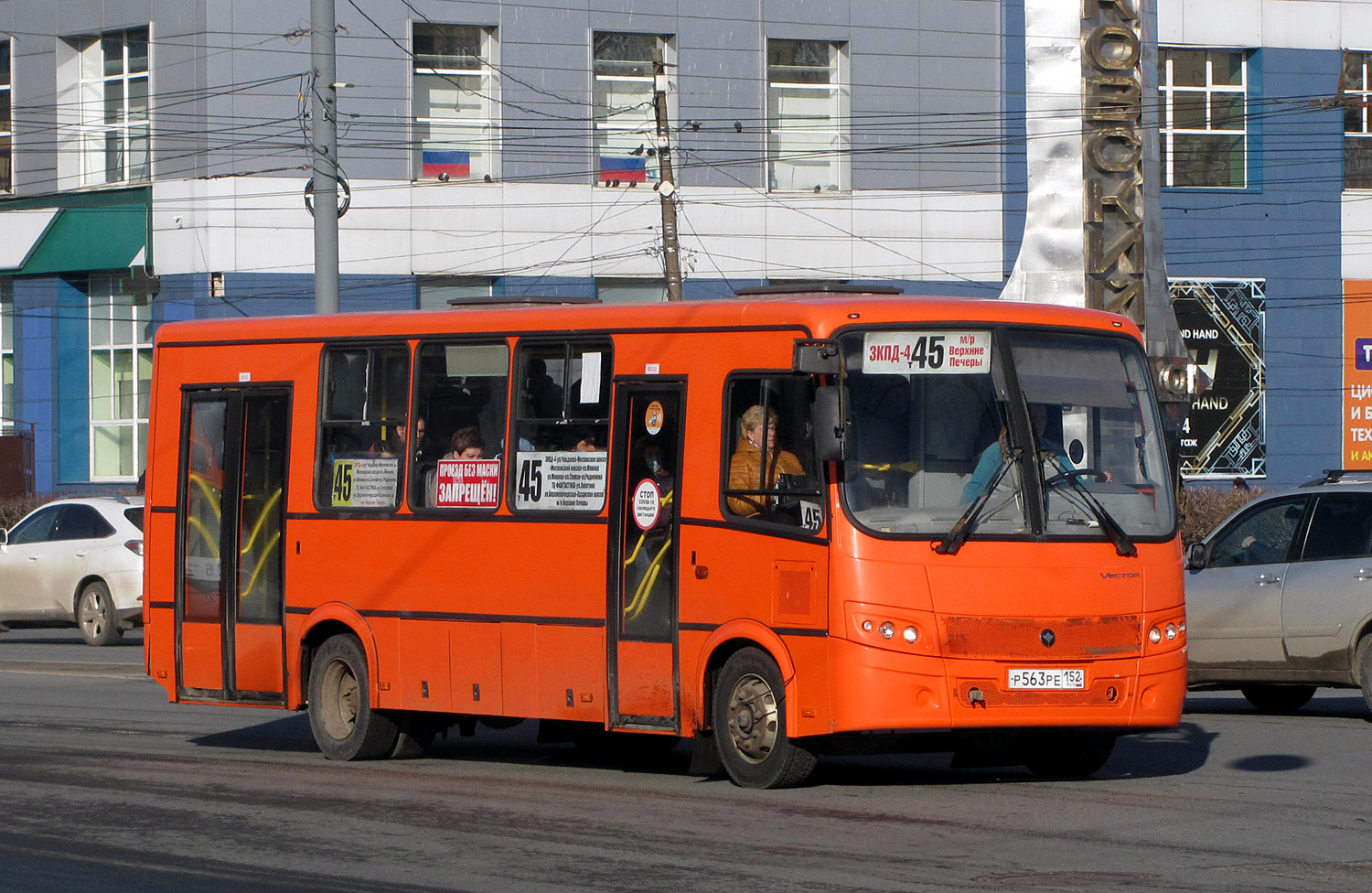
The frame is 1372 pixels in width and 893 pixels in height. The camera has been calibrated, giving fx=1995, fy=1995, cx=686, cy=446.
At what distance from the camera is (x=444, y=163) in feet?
124

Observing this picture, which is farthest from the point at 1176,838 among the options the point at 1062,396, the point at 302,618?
the point at 302,618

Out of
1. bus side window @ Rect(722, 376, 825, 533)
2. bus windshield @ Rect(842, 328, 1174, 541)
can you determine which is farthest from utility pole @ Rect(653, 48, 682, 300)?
bus windshield @ Rect(842, 328, 1174, 541)

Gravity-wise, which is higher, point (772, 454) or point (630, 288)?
point (630, 288)

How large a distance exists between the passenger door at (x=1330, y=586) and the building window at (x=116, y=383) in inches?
1110

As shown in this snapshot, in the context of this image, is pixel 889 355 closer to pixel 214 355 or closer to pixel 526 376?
pixel 526 376

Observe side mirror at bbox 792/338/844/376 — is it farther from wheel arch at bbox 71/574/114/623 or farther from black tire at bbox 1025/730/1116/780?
wheel arch at bbox 71/574/114/623

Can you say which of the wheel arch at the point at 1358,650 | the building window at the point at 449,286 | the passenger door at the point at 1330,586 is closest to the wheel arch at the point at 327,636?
the passenger door at the point at 1330,586

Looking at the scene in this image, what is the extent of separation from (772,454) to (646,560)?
1.01m

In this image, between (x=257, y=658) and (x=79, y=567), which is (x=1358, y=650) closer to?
(x=257, y=658)

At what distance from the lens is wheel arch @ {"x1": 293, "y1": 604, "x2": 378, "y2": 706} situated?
477 inches

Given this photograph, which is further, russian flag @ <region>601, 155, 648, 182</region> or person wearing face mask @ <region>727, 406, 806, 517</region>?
russian flag @ <region>601, 155, 648, 182</region>

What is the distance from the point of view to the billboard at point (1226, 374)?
39.8 m

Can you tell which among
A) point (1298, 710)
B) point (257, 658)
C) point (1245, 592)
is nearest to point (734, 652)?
point (257, 658)

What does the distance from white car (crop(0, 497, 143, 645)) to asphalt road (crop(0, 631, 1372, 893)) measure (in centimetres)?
962
